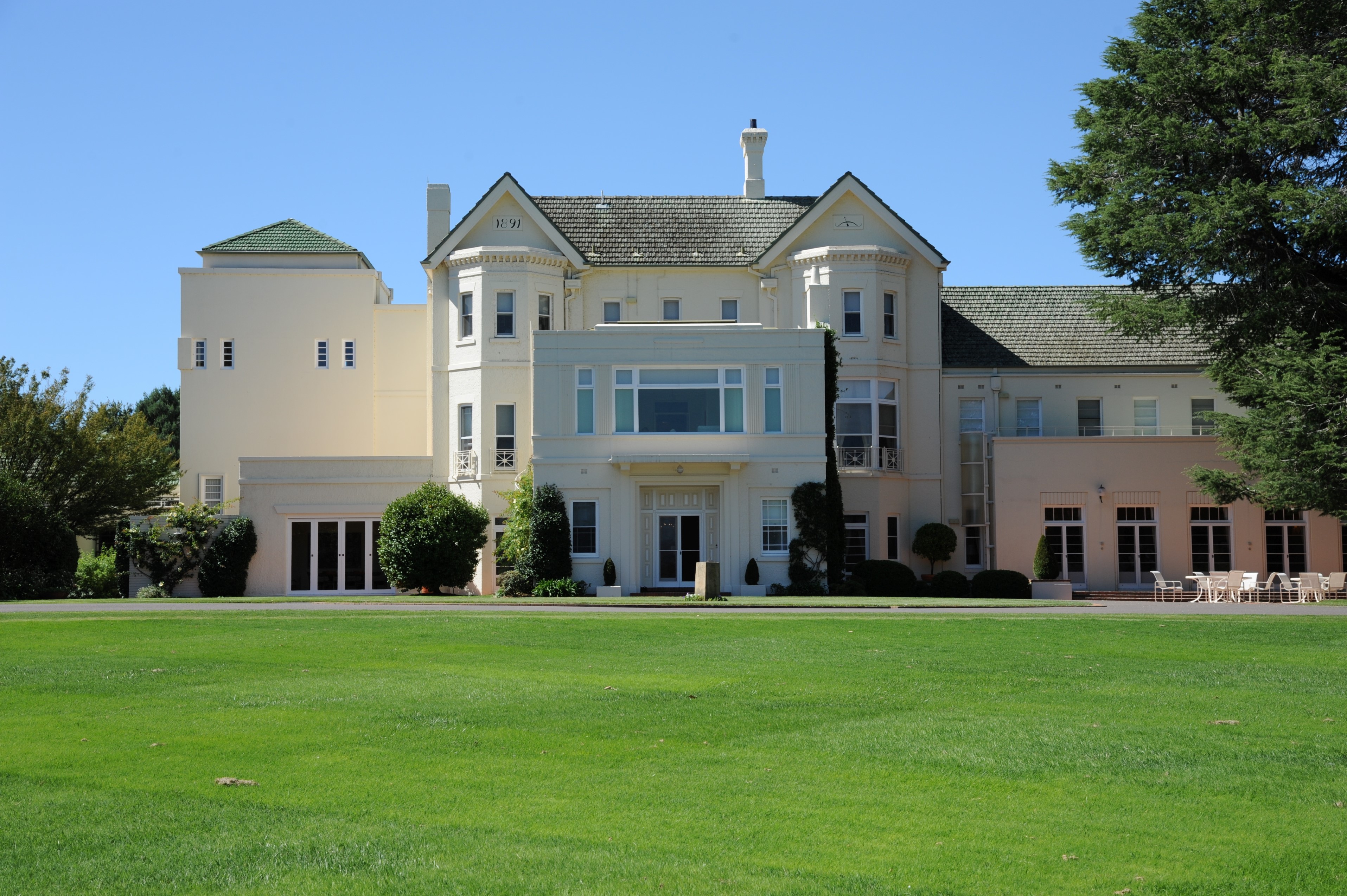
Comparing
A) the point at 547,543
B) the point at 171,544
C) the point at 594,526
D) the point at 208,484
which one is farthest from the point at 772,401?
the point at 208,484

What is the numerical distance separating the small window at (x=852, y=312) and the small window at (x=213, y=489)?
20963 millimetres

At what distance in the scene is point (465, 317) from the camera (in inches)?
1610

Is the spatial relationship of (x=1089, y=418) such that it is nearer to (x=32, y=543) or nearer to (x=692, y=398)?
(x=692, y=398)

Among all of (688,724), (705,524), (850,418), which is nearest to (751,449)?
(705,524)

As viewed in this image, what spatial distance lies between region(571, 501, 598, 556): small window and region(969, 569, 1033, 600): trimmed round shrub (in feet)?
34.7

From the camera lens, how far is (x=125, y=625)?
2145cm

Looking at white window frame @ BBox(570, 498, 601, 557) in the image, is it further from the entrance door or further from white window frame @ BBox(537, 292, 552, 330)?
white window frame @ BBox(537, 292, 552, 330)

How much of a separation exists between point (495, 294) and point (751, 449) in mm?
10045

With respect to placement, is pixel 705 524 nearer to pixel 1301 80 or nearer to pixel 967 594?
pixel 967 594

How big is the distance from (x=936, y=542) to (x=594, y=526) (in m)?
10.8

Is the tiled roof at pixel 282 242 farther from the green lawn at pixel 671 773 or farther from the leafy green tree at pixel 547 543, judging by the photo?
the green lawn at pixel 671 773

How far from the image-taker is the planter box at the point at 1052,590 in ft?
119

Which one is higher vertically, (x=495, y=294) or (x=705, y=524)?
(x=495, y=294)

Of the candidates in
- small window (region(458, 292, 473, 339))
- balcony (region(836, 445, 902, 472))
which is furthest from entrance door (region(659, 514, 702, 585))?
small window (region(458, 292, 473, 339))
